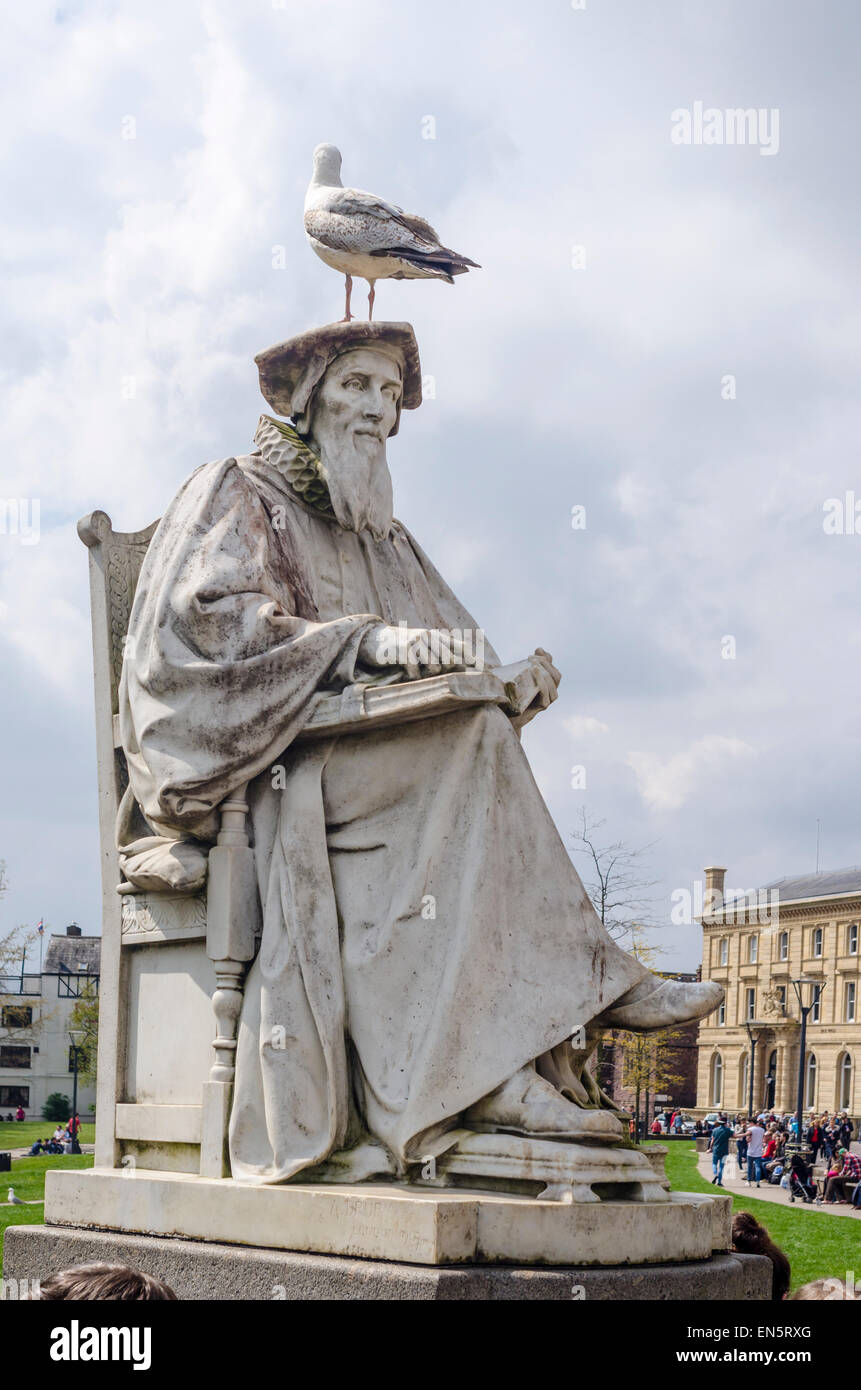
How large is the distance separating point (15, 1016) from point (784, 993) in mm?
43472

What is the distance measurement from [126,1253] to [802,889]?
8573cm

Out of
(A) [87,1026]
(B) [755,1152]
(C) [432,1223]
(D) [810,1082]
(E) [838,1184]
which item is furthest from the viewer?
(D) [810,1082]

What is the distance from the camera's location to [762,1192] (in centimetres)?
3023

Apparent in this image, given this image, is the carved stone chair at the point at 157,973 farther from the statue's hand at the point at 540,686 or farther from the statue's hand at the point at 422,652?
the statue's hand at the point at 540,686

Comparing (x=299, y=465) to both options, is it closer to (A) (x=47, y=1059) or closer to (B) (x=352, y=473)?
(B) (x=352, y=473)

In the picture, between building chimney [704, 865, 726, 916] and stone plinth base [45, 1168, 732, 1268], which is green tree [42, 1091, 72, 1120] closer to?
building chimney [704, 865, 726, 916]

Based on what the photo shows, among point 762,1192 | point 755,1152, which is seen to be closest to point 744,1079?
point 755,1152

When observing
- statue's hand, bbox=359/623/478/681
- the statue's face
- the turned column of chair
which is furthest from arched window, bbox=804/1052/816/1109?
statue's hand, bbox=359/623/478/681

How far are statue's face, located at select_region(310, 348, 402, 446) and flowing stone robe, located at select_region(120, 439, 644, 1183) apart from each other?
0.64 meters

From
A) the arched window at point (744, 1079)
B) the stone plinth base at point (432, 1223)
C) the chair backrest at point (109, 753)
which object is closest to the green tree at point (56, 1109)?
the arched window at point (744, 1079)

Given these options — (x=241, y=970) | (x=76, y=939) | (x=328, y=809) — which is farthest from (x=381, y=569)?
(x=76, y=939)

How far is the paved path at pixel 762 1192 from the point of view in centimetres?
2558

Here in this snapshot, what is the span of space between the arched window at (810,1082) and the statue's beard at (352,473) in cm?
8011

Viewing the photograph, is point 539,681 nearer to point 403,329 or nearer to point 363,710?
point 363,710
